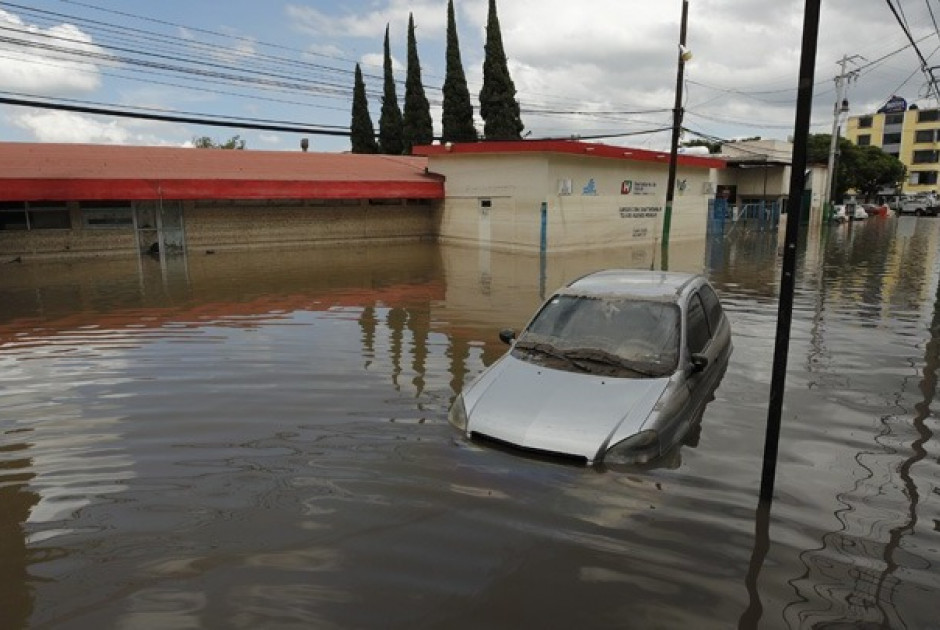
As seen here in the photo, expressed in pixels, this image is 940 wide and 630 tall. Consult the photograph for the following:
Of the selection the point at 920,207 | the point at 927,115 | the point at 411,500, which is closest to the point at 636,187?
the point at 411,500

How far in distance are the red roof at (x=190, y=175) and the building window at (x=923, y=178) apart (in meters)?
93.8

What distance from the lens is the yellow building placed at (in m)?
90.4

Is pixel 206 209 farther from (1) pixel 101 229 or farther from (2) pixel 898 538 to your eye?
(2) pixel 898 538

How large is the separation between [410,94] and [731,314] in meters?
36.2

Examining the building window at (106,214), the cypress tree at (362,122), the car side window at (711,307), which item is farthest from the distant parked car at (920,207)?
the building window at (106,214)

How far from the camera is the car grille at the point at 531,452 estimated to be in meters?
4.76

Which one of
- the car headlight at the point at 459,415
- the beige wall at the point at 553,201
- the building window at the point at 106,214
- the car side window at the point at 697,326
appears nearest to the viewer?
the car headlight at the point at 459,415

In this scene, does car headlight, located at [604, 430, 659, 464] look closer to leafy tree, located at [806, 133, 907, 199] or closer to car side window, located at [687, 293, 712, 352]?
car side window, located at [687, 293, 712, 352]

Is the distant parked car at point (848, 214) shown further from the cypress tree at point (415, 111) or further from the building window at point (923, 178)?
the building window at point (923, 178)

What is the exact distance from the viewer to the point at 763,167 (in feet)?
146

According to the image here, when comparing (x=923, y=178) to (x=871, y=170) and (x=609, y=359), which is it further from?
(x=609, y=359)

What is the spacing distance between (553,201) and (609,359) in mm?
18141

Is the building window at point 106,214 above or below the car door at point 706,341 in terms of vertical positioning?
above

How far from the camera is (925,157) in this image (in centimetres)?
9156
